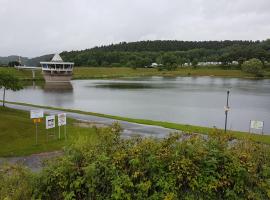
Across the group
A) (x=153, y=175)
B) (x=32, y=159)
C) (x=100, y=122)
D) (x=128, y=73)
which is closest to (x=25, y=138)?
(x=32, y=159)

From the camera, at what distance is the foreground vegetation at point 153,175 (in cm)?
562

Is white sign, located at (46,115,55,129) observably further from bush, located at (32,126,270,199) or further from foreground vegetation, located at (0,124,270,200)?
bush, located at (32,126,270,199)

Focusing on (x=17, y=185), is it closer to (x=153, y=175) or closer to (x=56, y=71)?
(x=153, y=175)

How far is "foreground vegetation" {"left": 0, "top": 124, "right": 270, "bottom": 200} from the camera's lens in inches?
221

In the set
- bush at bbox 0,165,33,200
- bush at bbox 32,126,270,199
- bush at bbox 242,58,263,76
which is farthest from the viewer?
bush at bbox 242,58,263,76

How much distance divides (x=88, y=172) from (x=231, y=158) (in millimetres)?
2822

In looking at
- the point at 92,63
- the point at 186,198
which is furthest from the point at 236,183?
the point at 92,63

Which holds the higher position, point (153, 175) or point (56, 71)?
point (56, 71)

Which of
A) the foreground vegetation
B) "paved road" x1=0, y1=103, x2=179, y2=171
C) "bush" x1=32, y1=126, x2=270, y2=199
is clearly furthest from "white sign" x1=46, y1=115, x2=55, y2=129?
"bush" x1=32, y1=126, x2=270, y2=199

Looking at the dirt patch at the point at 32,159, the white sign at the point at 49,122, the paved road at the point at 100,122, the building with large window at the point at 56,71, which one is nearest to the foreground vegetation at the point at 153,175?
the paved road at the point at 100,122

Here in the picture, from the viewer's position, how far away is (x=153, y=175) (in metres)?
5.75

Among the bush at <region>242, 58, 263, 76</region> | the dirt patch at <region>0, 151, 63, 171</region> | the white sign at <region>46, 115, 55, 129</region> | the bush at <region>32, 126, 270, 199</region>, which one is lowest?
the dirt patch at <region>0, 151, 63, 171</region>

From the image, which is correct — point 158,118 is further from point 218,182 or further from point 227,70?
point 227,70

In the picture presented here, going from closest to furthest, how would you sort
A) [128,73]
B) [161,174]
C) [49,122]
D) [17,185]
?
1. [161,174]
2. [17,185]
3. [49,122]
4. [128,73]
